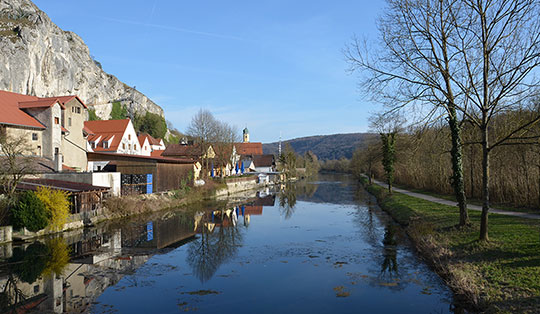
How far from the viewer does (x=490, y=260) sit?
37.1 feet

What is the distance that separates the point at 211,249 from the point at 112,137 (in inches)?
1700

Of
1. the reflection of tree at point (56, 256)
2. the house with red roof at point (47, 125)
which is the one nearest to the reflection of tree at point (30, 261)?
the reflection of tree at point (56, 256)

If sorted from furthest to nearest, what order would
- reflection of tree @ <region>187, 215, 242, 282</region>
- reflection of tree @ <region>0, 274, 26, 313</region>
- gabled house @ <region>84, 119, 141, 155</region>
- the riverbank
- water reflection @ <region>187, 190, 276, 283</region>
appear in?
gabled house @ <region>84, 119, 141, 155</region> < the riverbank < water reflection @ <region>187, 190, 276, 283</region> < reflection of tree @ <region>187, 215, 242, 282</region> < reflection of tree @ <region>0, 274, 26, 313</region>

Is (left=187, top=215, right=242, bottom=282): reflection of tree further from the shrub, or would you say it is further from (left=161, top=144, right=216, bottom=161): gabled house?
(left=161, top=144, right=216, bottom=161): gabled house

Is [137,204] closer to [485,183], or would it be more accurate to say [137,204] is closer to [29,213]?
[29,213]

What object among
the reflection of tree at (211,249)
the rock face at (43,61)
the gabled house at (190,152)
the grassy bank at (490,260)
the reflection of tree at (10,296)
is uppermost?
the rock face at (43,61)

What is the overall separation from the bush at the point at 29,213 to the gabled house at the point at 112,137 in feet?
120

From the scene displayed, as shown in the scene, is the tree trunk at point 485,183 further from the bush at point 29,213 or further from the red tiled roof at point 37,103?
the red tiled roof at point 37,103

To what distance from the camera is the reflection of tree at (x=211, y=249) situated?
1417 centimetres

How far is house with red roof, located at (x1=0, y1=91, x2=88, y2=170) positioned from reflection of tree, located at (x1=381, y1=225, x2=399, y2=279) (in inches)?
940

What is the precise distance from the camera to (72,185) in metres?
23.8

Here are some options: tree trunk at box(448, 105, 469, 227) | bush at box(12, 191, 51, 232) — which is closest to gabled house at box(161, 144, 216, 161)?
bush at box(12, 191, 51, 232)

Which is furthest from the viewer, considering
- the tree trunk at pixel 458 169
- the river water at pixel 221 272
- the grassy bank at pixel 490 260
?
the tree trunk at pixel 458 169

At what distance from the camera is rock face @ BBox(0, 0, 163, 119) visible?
61.4m
